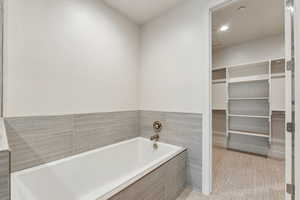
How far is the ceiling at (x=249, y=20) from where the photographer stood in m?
2.06

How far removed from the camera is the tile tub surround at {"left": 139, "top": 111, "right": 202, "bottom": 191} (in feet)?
5.97

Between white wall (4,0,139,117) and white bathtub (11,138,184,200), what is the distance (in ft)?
1.80

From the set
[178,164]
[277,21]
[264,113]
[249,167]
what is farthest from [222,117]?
[178,164]

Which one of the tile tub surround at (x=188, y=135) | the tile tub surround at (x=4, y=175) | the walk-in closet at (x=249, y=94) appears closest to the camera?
the tile tub surround at (x=4, y=175)

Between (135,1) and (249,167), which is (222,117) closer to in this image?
(249,167)

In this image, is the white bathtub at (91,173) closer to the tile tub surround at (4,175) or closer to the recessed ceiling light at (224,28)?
the tile tub surround at (4,175)

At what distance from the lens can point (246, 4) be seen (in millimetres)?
2041

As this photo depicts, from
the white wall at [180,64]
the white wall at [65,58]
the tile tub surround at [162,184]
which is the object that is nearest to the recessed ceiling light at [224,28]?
the white wall at [180,64]

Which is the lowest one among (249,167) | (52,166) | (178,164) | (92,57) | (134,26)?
(249,167)

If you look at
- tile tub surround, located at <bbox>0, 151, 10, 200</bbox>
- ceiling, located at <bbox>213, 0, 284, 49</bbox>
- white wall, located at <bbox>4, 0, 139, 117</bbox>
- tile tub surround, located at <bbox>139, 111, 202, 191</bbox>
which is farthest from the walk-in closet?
tile tub surround, located at <bbox>0, 151, 10, 200</bbox>

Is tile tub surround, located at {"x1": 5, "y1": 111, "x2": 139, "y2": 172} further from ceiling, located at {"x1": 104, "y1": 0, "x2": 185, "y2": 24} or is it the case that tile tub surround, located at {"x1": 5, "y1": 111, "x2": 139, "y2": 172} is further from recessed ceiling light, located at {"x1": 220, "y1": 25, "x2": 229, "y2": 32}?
recessed ceiling light, located at {"x1": 220, "y1": 25, "x2": 229, "y2": 32}

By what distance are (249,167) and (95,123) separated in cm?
264

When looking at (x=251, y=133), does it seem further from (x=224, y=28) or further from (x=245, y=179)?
(x=224, y=28)

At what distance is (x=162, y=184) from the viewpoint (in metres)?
1.42
